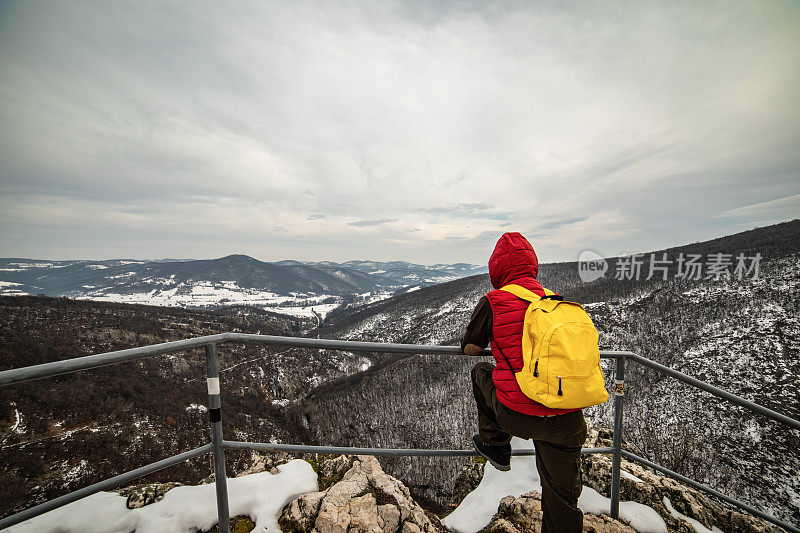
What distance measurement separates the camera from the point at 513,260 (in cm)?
Answer: 286

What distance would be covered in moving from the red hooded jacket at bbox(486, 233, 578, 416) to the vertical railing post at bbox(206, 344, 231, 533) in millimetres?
2185

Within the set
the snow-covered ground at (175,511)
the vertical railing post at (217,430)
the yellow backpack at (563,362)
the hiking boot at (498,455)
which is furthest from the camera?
the hiking boot at (498,455)

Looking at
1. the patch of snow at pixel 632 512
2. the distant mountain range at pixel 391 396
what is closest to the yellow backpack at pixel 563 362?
the patch of snow at pixel 632 512

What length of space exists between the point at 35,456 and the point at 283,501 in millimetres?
75848

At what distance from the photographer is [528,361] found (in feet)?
7.79

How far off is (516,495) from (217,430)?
11.8 ft

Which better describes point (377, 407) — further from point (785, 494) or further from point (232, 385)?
point (785, 494)

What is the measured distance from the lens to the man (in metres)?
2.44

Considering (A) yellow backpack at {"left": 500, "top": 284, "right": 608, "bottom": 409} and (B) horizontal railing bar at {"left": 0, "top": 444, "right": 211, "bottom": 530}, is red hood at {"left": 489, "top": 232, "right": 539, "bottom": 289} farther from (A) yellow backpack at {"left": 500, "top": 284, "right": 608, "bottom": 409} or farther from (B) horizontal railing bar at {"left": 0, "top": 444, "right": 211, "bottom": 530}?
(B) horizontal railing bar at {"left": 0, "top": 444, "right": 211, "bottom": 530}

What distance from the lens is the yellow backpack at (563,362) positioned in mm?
2199

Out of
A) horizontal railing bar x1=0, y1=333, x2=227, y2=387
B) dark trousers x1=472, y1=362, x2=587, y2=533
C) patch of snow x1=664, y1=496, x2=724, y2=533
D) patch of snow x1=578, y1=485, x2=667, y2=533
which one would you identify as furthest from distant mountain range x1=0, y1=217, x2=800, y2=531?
horizontal railing bar x1=0, y1=333, x2=227, y2=387

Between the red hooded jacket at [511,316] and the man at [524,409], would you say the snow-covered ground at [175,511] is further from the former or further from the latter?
the red hooded jacket at [511,316]

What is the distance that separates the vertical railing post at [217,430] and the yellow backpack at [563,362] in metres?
2.32

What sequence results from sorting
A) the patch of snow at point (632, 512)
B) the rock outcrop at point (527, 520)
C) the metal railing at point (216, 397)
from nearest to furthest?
1. the metal railing at point (216, 397)
2. the rock outcrop at point (527, 520)
3. the patch of snow at point (632, 512)
